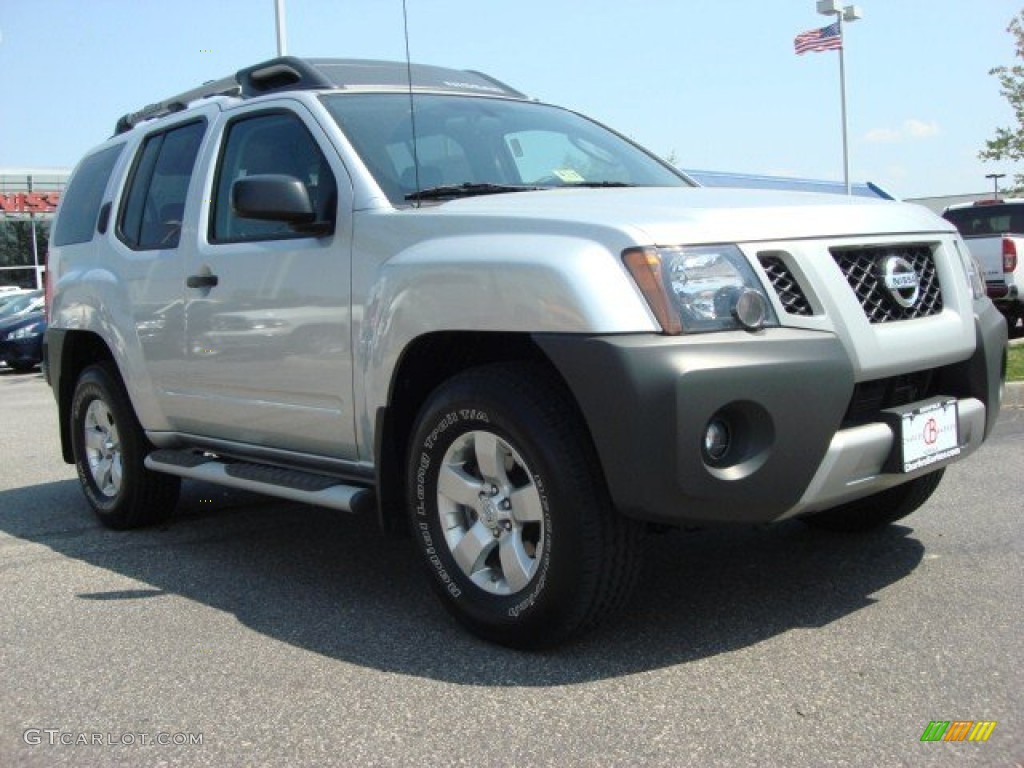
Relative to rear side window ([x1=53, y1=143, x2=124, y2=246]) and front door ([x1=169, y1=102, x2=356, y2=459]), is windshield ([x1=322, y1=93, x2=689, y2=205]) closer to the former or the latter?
front door ([x1=169, y1=102, x2=356, y2=459])

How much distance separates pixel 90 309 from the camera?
5457mm

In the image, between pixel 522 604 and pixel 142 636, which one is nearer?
pixel 522 604

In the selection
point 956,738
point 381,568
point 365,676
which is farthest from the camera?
point 381,568

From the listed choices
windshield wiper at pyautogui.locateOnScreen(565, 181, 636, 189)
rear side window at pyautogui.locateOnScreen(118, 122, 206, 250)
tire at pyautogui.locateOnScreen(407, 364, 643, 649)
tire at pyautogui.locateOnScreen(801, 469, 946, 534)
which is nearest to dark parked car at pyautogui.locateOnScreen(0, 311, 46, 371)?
rear side window at pyautogui.locateOnScreen(118, 122, 206, 250)

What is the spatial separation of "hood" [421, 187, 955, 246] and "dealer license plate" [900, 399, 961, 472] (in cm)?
58

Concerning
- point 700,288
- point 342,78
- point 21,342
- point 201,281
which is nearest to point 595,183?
point 342,78

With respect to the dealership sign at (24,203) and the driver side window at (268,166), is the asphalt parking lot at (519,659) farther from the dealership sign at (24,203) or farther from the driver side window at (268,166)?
the dealership sign at (24,203)

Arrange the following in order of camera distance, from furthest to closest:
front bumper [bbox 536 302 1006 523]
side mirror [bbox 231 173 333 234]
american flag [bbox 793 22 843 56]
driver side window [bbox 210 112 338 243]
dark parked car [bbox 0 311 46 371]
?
american flag [bbox 793 22 843 56], dark parked car [bbox 0 311 46 371], driver side window [bbox 210 112 338 243], side mirror [bbox 231 173 333 234], front bumper [bbox 536 302 1006 523]

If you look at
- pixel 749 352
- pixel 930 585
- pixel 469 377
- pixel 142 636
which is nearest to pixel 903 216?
pixel 749 352

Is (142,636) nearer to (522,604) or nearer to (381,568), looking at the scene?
(381,568)

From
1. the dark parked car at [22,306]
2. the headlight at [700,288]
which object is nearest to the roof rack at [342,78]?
the headlight at [700,288]

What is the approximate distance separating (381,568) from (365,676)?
4.04 feet

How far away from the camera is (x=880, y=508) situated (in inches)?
174

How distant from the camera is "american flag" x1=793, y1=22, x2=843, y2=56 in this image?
23.4 m
